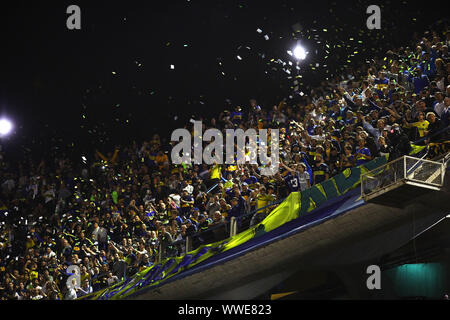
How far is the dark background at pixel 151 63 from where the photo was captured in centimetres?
2067

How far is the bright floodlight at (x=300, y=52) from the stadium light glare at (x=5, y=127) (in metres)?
9.12

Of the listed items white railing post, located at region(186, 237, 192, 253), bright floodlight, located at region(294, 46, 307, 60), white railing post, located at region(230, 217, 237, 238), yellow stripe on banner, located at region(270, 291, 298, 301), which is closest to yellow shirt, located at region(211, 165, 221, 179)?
white railing post, located at region(186, 237, 192, 253)

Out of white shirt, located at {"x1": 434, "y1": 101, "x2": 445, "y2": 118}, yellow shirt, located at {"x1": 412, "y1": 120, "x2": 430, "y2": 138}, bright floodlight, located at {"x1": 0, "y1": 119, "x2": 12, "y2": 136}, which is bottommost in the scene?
yellow shirt, located at {"x1": 412, "y1": 120, "x2": 430, "y2": 138}

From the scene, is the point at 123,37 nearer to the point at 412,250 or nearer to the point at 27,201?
the point at 27,201

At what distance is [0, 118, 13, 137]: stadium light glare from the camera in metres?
22.4

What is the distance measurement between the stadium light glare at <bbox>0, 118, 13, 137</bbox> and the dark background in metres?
0.34

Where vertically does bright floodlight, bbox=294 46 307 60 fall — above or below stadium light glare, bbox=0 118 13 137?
above

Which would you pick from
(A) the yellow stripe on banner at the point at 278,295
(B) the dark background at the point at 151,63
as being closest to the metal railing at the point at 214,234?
(A) the yellow stripe on banner at the point at 278,295

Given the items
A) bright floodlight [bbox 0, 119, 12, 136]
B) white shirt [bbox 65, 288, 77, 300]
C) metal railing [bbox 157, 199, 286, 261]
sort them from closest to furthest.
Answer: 1. metal railing [bbox 157, 199, 286, 261]
2. white shirt [bbox 65, 288, 77, 300]
3. bright floodlight [bbox 0, 119, 12, 136]

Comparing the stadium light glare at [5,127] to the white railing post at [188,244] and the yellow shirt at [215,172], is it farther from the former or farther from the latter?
the white railing post at [188,244]

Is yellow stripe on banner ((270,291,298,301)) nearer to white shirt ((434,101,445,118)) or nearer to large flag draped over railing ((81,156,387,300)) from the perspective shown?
large flag draped over railing ((81,156,387,300))

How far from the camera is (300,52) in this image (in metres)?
20.4

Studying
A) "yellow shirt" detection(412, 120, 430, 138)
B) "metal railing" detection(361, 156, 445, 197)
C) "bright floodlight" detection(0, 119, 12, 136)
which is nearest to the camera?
"metal railing" detection(361, 156, 445, 197)

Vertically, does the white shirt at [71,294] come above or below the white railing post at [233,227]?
below
